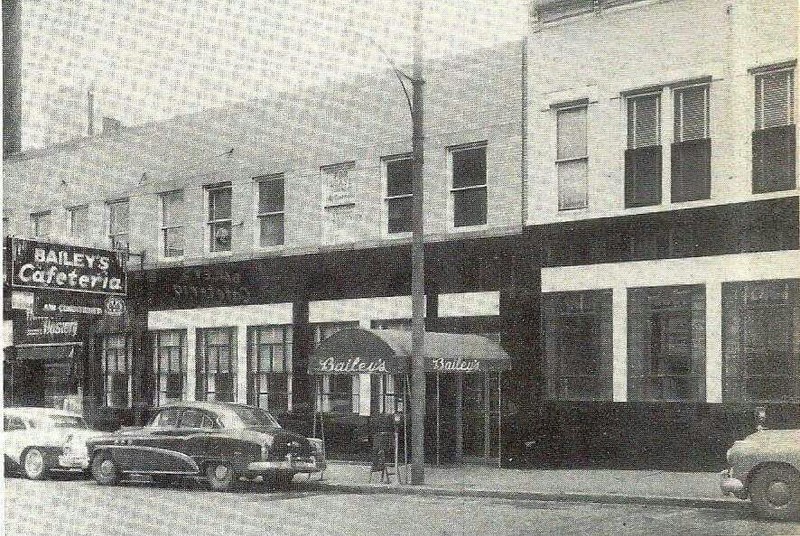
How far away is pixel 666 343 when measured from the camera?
16.8m

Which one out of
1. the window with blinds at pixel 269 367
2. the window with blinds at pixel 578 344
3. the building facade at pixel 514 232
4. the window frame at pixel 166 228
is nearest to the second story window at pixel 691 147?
the building facade at pixel 514 232

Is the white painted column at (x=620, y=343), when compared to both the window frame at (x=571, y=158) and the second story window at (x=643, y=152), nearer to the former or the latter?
the second story window at (x=643, y=152)

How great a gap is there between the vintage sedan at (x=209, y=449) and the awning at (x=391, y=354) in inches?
52.9

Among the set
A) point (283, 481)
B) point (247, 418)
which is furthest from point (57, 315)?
point (283, 481)

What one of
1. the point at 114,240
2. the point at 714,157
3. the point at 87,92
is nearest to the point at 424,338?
the point at 714,157

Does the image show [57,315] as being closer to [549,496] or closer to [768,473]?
[549,496]

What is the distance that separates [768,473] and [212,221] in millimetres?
13064

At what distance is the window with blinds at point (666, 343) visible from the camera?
16.4 m

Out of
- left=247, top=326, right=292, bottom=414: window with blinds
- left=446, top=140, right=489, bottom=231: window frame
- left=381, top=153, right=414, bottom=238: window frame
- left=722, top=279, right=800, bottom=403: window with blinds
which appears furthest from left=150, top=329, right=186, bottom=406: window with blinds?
left=722, top=279, right=800, bottom=403: window with blinds

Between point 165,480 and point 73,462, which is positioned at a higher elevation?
point 73,462

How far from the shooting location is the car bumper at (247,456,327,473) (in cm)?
1602

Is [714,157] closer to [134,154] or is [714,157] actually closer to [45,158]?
[134,154]

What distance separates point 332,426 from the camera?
837 inches

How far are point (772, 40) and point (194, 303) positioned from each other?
13.2 metres
